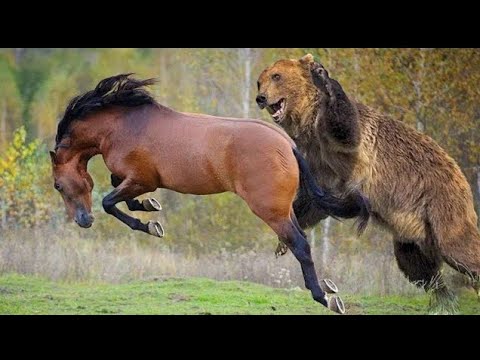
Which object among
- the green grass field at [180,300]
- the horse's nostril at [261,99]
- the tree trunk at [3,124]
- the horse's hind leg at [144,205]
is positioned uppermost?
the horse's nostril at [261,99]

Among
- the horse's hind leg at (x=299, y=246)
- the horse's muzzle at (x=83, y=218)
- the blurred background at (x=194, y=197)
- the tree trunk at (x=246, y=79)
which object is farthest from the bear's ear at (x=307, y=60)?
the tree trunk at (x=246, y=79)

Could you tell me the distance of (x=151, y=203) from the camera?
9.47 metres

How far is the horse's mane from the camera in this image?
31.2 feet

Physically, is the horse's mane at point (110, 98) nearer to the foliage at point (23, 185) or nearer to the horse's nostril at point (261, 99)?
the horse's nostril at point (261, 99)

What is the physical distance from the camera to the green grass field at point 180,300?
1041 cm

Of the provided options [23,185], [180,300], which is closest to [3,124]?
[23,185]

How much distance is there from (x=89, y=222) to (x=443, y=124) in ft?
17.9

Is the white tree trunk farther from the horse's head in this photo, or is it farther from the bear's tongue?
the horse's head

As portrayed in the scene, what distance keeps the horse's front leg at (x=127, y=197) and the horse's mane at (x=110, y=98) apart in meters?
0.75

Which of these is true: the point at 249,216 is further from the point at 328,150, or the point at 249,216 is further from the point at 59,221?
the point at 328,150

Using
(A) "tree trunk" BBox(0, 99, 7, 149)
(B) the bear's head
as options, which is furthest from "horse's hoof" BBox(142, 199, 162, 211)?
(A) "tree trunk" BBox(0, 99, 7, 149)

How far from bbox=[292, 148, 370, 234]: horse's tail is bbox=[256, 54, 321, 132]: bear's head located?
729mm

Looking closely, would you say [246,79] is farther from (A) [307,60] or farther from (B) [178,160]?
(B) [178,160]

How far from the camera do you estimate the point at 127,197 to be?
9.33 m
